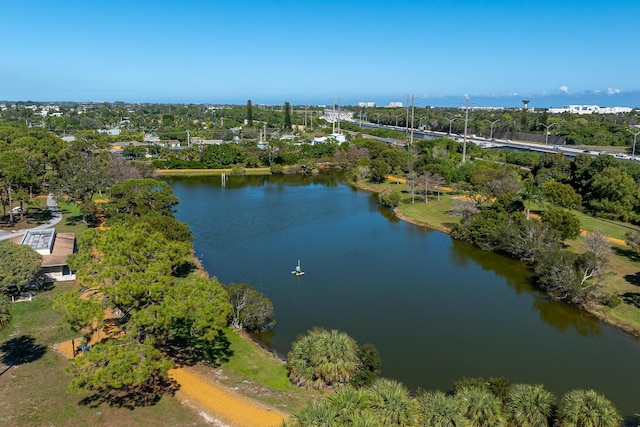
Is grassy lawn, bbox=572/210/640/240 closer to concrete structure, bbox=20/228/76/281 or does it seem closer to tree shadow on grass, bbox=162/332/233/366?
tree shadow on grass, bbox=162/332/233/366

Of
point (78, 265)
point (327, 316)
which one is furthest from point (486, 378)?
point (78, 265)

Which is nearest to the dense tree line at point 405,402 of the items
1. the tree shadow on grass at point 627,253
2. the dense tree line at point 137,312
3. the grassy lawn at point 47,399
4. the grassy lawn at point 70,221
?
the dense tree line at point 137,312

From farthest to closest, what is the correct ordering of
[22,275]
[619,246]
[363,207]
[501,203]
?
[363,207], [501,203], [619,246], [22,275]

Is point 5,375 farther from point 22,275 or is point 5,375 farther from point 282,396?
point 282,396

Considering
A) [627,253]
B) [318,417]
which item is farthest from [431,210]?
[318,417]

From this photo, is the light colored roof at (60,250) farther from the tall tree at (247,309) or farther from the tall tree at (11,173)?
the tall tree at (247,309)

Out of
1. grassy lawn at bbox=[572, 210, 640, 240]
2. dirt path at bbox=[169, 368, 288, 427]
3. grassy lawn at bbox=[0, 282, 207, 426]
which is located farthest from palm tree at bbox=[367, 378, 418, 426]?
grassy lawn at bbox=[572, 210, 640, 240]

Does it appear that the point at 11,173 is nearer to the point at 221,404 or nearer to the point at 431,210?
the point at 221,404
